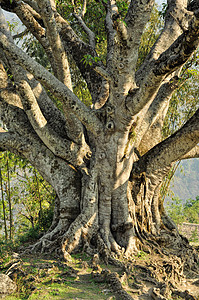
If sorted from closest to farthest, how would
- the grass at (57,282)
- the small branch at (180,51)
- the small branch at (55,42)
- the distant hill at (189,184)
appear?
the small branch at (180,51) < the grass at (57,282) < the small branch at (55,42) < the distant hill at (189,184)

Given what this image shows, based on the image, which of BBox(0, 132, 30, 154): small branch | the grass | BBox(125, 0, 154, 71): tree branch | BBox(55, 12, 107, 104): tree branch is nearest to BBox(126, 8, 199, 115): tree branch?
BBox(125, 0, 154, 71): tree branch

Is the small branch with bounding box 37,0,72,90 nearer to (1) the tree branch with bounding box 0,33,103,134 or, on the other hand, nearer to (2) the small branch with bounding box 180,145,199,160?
(1) the tree branch with bounding box 0,33,103,134

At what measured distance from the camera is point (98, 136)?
624 centimetres

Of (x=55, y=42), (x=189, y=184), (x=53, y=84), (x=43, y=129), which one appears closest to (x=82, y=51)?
(x=55, y=42)

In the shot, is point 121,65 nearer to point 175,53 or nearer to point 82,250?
point 175,53

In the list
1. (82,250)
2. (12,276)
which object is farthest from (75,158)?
(12,276)

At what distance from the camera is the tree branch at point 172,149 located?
5961 millimetres

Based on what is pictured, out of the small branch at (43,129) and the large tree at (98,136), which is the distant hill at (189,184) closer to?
the large tree at (98,136)

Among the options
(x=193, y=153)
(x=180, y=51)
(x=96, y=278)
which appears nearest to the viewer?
(x=180, y=51)

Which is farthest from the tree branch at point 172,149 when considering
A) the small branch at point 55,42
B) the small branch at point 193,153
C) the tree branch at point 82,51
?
the small branch at point 55,42

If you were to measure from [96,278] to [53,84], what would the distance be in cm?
370

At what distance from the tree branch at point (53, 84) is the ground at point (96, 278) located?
2740 mm

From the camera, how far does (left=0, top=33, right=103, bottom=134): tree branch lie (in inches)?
218

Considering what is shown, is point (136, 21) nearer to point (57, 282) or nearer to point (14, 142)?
point (14, 142)
